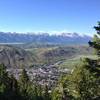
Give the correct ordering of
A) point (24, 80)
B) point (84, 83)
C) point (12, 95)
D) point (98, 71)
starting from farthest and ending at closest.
Answer: point (24, 80), point (12, 95), point (84, 83), point (98, 71)

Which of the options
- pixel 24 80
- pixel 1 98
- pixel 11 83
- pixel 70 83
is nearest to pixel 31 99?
pixel 11 83

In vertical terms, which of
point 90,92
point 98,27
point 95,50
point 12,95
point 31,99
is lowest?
point 31,99

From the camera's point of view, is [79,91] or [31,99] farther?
[31,99]

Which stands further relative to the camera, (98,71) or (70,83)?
(70,83)

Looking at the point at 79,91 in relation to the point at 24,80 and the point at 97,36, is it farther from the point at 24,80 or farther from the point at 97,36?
the point at 24,80

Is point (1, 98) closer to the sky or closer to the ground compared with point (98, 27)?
closer to the ground

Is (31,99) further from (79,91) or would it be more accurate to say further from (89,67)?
(89,67)

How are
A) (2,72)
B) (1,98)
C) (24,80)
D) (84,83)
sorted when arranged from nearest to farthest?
1. (84,83)
2. (1,98)
3. (2,72)
4. (24,80)

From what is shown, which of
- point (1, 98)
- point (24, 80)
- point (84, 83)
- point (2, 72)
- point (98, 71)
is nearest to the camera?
point (98, 71)

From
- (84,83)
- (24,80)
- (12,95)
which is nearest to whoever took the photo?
(84,83)
